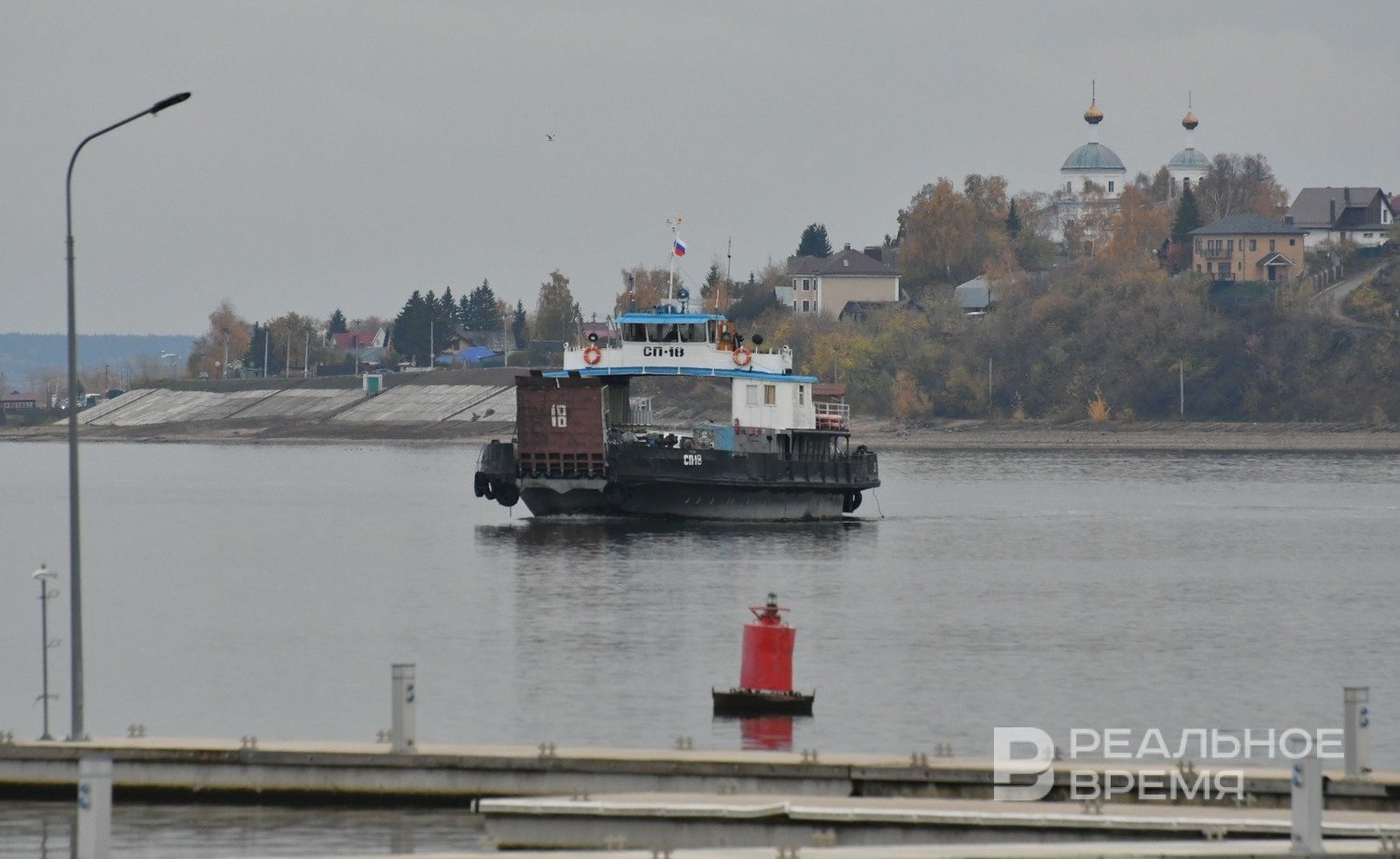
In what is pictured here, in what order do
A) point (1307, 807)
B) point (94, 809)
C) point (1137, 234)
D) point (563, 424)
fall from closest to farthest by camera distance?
1. point (94, 809)
2. point (1307, 807)
3. point (563, 424)
4. point (1137, 234)

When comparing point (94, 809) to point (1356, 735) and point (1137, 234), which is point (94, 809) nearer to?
point (1356, 735)

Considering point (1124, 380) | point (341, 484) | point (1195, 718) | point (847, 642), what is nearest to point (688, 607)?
point (847, 642)

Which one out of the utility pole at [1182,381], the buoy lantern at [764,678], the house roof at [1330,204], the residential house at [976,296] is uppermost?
the house roof at [1330,204]

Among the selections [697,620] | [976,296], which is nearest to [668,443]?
[697,620]

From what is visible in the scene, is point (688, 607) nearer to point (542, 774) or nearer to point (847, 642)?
point (847, 642)

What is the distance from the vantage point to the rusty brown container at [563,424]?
197ft

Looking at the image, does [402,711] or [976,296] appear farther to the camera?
[976,296]

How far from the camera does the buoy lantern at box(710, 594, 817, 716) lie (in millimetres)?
26656

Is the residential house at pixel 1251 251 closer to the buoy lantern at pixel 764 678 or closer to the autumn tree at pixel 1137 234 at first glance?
the autumn tree at pixel 1137 234

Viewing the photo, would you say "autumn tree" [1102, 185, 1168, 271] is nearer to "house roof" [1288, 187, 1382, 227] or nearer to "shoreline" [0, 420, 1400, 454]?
"house roof" [1288, 187, 1382, 227]

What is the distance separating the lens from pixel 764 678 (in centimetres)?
2716

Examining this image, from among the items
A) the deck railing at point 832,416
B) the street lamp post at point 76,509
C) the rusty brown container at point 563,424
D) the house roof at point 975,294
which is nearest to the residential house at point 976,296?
the house roof at point 975,294

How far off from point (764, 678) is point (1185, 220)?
6595 inches

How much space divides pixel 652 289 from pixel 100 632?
146127 mm
